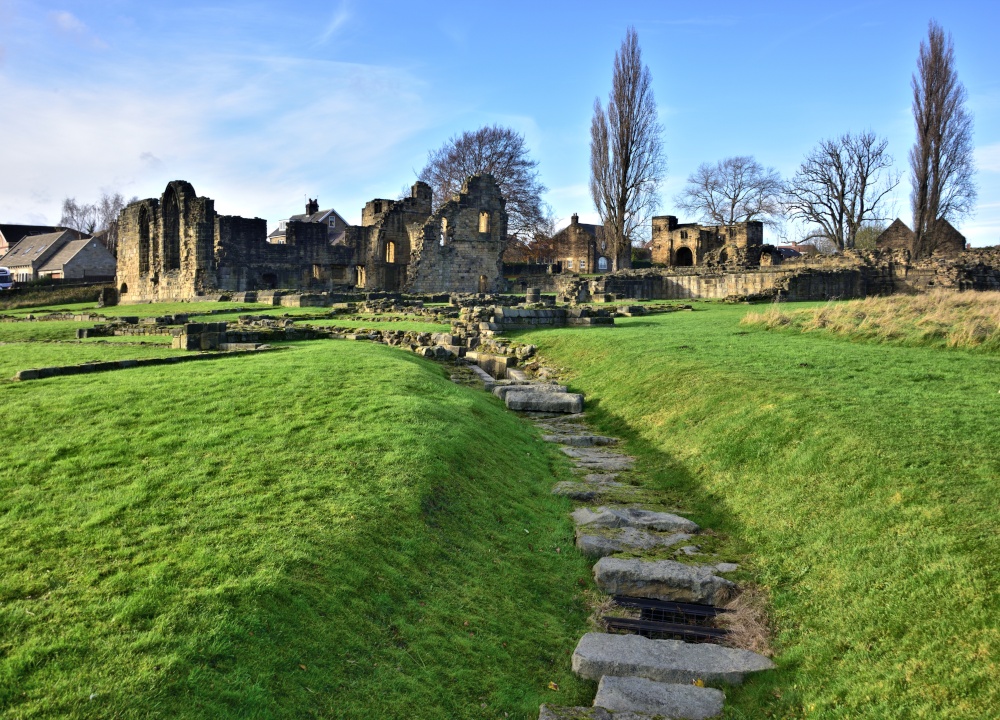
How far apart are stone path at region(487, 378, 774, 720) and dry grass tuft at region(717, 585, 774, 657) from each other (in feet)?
0.44

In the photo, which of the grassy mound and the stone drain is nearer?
the stone drain

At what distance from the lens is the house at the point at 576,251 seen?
77500mm

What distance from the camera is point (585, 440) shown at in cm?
1054

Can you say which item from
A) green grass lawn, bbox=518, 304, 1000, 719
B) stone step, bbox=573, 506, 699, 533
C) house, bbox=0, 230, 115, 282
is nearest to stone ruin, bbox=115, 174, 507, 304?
house, bbox=0, 230, 115, 282

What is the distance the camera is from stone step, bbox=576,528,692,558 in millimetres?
6754

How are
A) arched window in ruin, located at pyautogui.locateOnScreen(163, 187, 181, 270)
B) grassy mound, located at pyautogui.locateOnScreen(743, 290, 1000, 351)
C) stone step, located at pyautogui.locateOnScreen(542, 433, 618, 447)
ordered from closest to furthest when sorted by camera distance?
stone step, located at pyautogui.locateOnScreen(542, 433, 618, 447) → grassy mound, located at pyautogui.locateOnScreen(743, 290, 1000, 351) → arched window in ruin, located at pyautogui.locateOnScreen(163, 187, 181, 270)

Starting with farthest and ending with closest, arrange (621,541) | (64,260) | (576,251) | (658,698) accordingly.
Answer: (576,251)
(64,260)
(621,541)
(658,698)

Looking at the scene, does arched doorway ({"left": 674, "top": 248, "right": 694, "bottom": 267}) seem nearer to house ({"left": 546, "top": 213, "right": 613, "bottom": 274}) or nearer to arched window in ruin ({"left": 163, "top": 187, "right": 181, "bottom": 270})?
house ({"left": 546, "top": 213, "right": 613, "bottom": 274})

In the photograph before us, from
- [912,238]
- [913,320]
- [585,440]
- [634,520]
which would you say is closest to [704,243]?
[912,238]

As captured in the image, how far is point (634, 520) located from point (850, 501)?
201cm

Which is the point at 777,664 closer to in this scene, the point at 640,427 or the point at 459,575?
the point at 459,575

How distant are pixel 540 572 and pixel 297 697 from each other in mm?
2720

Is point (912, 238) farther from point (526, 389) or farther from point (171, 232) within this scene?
point (526, 389)

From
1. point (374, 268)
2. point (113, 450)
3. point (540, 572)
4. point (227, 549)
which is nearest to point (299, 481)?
point (227, 549)
